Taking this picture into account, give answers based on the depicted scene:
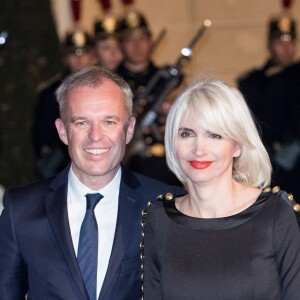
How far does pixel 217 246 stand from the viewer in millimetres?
4441

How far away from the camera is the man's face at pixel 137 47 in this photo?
9.10 m

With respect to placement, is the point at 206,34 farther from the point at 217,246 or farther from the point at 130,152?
the point at 217,246

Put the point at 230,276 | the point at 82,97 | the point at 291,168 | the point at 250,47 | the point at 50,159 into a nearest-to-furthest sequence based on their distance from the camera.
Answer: the point at 230,276, the point at 82,97, the point at 291,168, the point at 50,159, the point at 250,47

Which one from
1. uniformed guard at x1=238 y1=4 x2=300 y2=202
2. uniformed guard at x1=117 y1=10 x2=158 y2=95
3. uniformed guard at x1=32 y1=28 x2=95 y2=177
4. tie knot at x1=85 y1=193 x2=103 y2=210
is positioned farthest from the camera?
uniformed guard at x1=117 y1=10 x2=158 y2=95

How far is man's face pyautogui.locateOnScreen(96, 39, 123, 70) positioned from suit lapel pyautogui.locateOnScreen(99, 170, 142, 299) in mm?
4714

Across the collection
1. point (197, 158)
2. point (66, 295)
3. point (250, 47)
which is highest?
point (197, 158)

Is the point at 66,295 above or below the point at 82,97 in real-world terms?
below

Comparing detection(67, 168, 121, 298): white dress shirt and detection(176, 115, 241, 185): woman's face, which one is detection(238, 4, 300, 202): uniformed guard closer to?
detection(67, 168, 121, 298): white dress shirt

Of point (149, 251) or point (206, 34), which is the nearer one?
point (149, 251)

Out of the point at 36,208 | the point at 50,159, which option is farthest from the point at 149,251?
the point at 50,159

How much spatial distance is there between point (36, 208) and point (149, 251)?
1.68 ft

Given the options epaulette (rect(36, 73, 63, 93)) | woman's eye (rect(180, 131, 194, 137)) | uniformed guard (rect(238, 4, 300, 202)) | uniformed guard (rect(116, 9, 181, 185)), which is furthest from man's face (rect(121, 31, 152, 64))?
woman's eye (rect(180, 131, 194, 137))

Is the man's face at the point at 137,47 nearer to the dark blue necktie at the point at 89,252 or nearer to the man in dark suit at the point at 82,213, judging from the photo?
the man in dark suit at the point at 82,213

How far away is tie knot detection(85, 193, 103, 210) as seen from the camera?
4680mm
